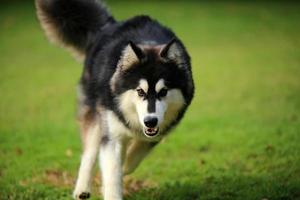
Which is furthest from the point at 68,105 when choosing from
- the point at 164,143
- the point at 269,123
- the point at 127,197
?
the point at 127,197

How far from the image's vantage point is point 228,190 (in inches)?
243

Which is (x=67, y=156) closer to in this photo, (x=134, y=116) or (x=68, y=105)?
(x=134, y=116)

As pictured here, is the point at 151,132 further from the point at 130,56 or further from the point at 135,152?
the point at 135,152

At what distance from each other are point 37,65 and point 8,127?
574 cm

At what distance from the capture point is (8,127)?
9758mm

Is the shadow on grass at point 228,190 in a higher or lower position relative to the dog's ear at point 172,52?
lower

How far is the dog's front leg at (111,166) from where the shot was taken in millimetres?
5586

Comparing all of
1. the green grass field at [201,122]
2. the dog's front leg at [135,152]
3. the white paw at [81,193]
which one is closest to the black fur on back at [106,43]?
the dog's front leg at [135,152]

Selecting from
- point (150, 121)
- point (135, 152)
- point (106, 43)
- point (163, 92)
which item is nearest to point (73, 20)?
point (106, 43)

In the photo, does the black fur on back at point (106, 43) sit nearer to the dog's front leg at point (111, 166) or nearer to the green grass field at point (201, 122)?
the dog's front leg at point (111, 166)

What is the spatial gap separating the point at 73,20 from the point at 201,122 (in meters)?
3.47

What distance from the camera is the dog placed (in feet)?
17.5

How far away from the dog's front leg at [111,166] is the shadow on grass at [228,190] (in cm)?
61

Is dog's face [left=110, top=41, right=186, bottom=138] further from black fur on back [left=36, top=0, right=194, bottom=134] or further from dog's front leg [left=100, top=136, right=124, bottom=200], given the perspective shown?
dog's front leg [left=100, top=136, right=124, bottom=200]
